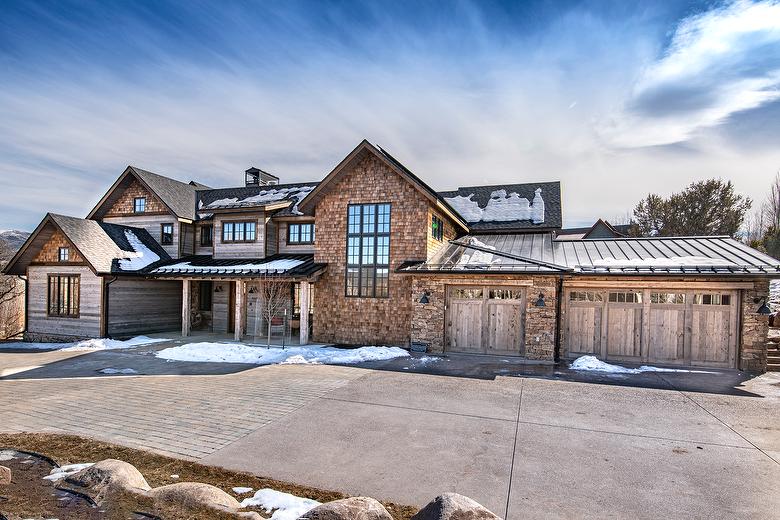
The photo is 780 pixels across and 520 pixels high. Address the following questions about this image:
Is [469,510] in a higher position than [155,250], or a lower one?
lower

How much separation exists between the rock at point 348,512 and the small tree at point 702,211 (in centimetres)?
3443

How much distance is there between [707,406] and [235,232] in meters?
18.1

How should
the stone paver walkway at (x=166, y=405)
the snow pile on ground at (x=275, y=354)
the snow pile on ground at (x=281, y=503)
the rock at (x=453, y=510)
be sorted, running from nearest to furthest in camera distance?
the rock at (x=453, y=510), the snow pile on ground at (x=281, y=503), the stone paver walkway at (x=166, y=405), the snow pile on ground at (x=275, y=354)

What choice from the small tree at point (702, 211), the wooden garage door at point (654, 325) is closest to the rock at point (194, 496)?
the wooden garage door at point (654, 325)

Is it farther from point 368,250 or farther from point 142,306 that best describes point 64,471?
point 142,306

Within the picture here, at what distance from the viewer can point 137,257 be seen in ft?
62.8

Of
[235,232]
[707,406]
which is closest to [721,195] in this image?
[707,406]

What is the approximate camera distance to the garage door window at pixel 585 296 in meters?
13.6

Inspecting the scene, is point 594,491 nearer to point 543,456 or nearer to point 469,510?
point 543,456

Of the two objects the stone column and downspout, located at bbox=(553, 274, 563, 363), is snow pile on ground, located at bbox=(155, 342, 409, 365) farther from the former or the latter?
downspout, located at bbox=(553, 274, 563, 363)

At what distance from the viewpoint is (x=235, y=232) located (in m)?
19.8

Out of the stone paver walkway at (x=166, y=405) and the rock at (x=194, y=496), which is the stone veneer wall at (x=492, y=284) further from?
the rock at (x=194, y=496)

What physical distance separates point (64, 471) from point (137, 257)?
16.0m

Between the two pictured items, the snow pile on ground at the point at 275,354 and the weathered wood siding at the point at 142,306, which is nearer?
the snow pile on ground at the point at 275,354
